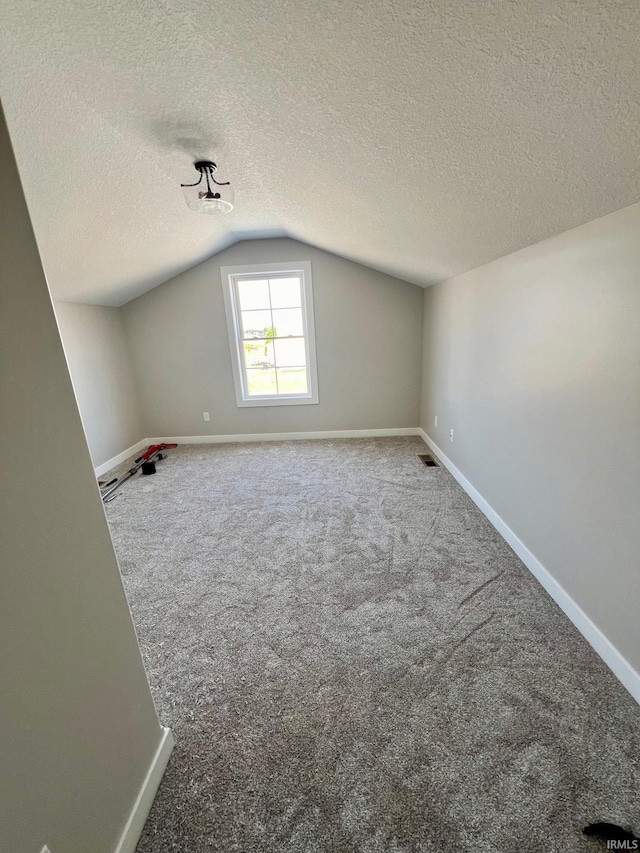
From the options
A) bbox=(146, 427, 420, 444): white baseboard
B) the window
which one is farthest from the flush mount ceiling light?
bbox=(146, 427, 420, 444): white baseboard

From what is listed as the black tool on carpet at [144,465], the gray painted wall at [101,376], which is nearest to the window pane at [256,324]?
the gray painted wall at [101,376]

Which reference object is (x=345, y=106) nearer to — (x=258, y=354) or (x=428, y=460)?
(x=428, y=460)

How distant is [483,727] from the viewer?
1.20 meters

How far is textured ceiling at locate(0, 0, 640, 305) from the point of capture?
2.60 feet

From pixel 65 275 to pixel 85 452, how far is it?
2.69 m

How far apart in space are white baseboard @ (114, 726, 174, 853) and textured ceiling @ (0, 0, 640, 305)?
2111 mm

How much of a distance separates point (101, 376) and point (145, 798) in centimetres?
368

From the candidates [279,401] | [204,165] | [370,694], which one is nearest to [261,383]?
[279,401]

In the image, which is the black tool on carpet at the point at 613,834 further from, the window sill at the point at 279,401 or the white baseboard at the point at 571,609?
the window sill at the point at 279,401

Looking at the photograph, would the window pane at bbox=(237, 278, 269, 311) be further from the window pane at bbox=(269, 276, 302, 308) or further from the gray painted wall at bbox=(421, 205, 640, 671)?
the gray painted wall at bbox=(421, 205, 640, 671)

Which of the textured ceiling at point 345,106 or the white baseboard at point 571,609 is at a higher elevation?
the textured ceiling at point 345,106

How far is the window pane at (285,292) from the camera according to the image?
3.98 m

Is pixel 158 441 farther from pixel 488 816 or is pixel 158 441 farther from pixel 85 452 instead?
pixel 488 816

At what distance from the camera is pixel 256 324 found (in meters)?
4.11
